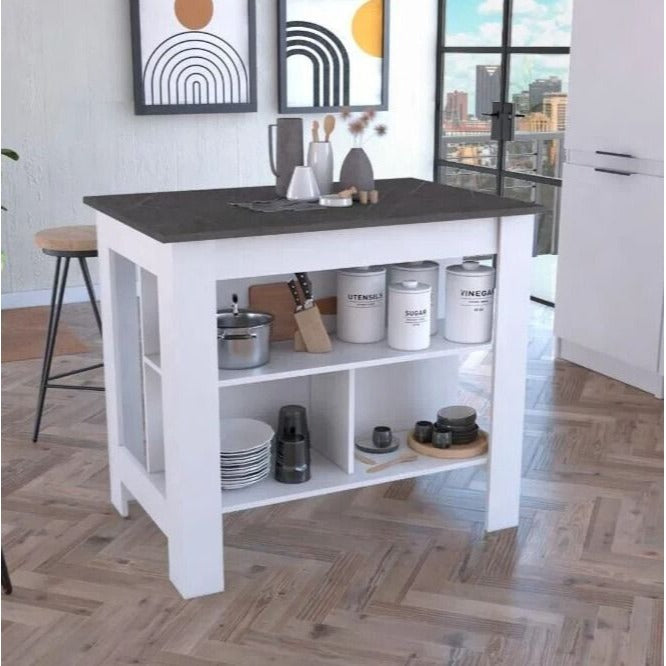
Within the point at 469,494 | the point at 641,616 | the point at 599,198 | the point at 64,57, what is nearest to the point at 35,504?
the point at 469,494

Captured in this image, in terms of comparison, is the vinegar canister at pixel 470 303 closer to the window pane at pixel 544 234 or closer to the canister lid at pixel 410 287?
the canister lid at pixel 410 287

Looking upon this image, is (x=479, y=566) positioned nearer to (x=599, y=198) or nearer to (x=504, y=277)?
(x=504, y=277)

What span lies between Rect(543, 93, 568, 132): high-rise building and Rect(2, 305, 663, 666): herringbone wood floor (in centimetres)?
237

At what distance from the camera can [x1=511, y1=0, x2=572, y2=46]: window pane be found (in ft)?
18.9

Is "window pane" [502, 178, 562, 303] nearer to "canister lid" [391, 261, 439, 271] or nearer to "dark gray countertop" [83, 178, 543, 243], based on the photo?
"dark gray countertop" [83, 178, 543, 243]

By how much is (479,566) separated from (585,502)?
0.61 m

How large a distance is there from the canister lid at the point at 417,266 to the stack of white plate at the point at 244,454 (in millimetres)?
622

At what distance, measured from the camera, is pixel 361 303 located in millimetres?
3121

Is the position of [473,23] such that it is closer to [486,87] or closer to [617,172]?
[486,87]

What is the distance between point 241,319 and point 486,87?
389 cm

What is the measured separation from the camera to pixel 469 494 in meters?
3.58

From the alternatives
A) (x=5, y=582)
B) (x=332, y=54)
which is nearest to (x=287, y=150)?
(x=5, y=582)

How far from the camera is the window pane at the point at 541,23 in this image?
18.9 feet

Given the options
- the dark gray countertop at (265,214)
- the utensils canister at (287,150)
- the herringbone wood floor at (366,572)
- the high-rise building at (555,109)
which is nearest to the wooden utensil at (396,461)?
the herringbone wood floor at (366,572)
